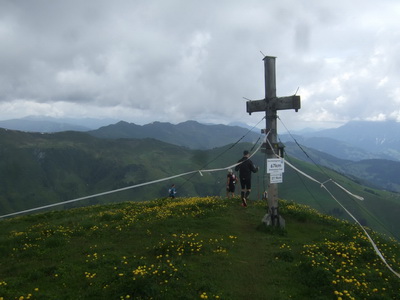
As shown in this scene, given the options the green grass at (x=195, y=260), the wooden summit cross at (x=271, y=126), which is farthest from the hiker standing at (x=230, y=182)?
the wooden summit cross at (x=271, y=126)

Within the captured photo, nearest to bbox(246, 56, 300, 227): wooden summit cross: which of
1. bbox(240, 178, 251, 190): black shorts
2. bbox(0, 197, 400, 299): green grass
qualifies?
bbox(0, 197, 400, 299): green grass

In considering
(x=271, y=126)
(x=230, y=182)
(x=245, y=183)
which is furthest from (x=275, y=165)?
(x=230, y=182)

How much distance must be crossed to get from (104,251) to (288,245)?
8.76 meters

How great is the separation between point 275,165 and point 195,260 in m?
7.24

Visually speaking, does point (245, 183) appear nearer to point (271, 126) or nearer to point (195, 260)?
point (271, 126)

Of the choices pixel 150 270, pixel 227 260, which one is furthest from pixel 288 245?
pixel 150 270

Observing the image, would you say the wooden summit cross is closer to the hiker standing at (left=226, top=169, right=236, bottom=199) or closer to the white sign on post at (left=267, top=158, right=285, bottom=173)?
the white sign on post at (left=267, top=158, right=285, bottom=173)

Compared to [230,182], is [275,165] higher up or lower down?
higher up

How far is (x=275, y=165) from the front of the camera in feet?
54.9

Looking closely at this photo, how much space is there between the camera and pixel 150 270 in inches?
418

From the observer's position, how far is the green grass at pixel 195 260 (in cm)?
989

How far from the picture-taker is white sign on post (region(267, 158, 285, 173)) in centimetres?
1662

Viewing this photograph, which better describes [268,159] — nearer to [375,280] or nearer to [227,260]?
[227,260]

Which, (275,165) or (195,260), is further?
(275,165)
